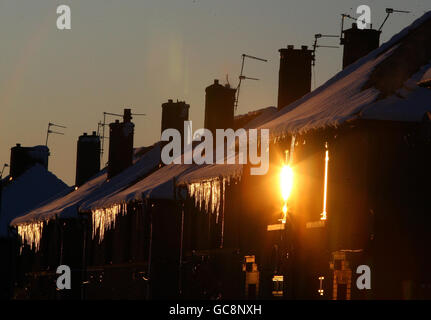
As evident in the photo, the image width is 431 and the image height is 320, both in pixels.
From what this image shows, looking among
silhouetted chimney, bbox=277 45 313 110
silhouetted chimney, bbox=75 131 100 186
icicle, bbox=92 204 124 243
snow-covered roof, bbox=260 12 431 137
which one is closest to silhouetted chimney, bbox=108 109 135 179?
icicle, bbox=92 204 124 243

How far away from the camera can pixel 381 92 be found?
2700cm

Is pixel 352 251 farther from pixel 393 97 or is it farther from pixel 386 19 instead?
pixel 386 19

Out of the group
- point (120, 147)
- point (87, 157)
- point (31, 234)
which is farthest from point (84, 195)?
point (87, 157)

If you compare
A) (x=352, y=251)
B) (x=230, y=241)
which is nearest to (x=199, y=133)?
(x=230, y=241)

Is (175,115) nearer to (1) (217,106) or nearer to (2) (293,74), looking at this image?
(1) (217,106)

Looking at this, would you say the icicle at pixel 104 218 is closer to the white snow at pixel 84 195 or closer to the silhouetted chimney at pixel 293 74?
the white snow at pixel 84 195

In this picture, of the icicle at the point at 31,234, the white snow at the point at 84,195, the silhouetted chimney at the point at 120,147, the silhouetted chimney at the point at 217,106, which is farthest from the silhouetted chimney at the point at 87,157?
the silhouetted chimney at the point at 217,106

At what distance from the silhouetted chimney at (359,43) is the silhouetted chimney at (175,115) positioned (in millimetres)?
11298

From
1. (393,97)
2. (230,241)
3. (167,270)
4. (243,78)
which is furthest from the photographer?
(243,78)

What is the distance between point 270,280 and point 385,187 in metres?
6.57

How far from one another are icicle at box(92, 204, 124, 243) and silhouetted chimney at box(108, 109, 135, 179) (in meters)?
4.22

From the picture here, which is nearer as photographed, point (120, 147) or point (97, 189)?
point (97, 189)

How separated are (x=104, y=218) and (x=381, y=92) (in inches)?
810
